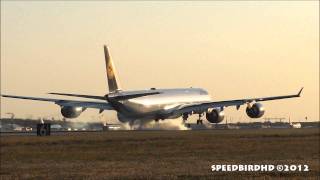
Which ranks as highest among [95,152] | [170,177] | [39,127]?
[39,127]

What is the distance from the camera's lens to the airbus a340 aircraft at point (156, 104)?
94188 millimetres

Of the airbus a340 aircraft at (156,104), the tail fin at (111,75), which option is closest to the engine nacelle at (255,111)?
the airbus a340 aircraft at (156,104)

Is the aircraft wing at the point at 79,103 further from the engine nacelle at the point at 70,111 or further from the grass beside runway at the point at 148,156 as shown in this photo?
the grass beside runway at the point at 148,156

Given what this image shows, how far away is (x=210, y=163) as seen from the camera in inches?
1507

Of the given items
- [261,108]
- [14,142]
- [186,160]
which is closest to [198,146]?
[186,160]

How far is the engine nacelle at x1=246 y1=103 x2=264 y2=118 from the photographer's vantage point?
95000 mm

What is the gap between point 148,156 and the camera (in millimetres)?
44688

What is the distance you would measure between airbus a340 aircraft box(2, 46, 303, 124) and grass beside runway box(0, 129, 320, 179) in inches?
1305

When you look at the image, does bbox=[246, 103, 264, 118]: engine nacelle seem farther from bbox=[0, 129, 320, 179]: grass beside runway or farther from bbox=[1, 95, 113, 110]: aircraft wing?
bbox=[0, 129, 320, 179]: grass beside runway

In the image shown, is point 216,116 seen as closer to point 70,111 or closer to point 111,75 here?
point 111,75

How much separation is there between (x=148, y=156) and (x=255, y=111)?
52682 mm

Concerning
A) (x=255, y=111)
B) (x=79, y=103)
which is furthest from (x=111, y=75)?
(x=255, y=111)

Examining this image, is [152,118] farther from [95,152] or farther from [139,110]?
[95,152]

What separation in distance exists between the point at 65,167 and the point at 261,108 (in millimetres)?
60622
